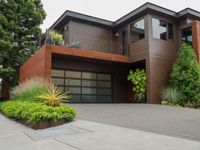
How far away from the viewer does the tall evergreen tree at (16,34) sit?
1869 centimetres

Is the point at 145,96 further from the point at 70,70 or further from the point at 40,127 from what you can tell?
the point at 40,127

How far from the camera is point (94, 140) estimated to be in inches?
218

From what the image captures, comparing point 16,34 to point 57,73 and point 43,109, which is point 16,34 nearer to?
point 57,73

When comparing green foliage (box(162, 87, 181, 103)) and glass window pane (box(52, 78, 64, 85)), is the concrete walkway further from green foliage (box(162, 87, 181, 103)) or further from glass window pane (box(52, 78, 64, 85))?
glass window pane (box(52, 78, 64, 85))

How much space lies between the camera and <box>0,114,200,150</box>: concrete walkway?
4.76 m

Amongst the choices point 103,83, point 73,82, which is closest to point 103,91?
point 103,83

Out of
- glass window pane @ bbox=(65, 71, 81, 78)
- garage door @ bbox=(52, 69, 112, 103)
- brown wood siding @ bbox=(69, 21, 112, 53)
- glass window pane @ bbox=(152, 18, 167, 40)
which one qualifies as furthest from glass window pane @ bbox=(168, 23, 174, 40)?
glass window pane @ bbox=(65, 71, 81, 78)

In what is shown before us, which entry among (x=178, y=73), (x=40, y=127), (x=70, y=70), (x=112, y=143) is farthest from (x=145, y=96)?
(x=112, y=143)

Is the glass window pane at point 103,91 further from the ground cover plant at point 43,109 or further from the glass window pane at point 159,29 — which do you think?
the ground cover plant at point 43,109

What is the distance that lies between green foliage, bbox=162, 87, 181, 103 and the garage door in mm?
4721

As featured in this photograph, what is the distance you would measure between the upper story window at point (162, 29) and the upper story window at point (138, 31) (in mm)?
747

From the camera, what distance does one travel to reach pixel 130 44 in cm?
1666

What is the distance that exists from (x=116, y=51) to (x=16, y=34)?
8658 mm

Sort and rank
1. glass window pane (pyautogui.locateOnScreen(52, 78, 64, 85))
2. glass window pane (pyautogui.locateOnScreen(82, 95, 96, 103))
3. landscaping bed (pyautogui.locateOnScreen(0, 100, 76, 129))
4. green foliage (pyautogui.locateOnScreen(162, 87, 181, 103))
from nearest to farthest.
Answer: landscaping bed (pyautogui.locateOnScreen(0, 100, 76, 129)) < green foliage (pyautogui.locateOnScreen(162, 87, 181, 103)) < glass window pane (pyautogui.locateOnScreen(52, 78, 64, 85)) < glass window pane (pyautogui.locateOnScreen(82, 95, 96, 103))
